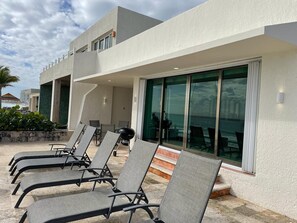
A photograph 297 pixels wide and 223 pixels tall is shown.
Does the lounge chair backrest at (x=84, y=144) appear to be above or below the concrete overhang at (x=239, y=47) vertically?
below

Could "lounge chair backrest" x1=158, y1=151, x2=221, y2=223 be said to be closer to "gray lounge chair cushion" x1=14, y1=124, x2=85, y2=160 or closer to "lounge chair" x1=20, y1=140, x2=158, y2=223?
"lounge chair" x1=20, y1=140, x2=158, y2=223

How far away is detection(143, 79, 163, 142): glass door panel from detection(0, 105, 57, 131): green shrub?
5.55m

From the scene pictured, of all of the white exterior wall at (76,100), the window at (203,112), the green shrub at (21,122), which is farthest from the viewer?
the white exterior wall at (76,100)

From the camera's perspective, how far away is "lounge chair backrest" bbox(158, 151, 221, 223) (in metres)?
2.73

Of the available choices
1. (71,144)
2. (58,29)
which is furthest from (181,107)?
(58,29)

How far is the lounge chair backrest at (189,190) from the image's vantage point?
2.73 meters

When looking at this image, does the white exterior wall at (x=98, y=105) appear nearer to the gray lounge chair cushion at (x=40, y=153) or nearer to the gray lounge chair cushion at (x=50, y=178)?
the gray lounge chair cushion at (x=40, y=153)

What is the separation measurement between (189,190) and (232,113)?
12.6 ft

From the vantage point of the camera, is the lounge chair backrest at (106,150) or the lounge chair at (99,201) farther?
the lounge chair backrest at (106,150)

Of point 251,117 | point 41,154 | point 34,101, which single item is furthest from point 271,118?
point 34,101

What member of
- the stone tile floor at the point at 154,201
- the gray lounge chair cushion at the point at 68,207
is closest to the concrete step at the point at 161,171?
the stone tile floor at the point at 154,201

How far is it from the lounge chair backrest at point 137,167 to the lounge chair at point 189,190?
736 mm

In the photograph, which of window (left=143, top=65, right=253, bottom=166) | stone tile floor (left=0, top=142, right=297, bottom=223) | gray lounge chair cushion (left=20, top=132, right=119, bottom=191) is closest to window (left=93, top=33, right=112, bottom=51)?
window (left=143, top=65, right=253, bottom=166)

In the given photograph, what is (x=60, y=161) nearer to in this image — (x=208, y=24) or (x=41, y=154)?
(x=41, y=154)
